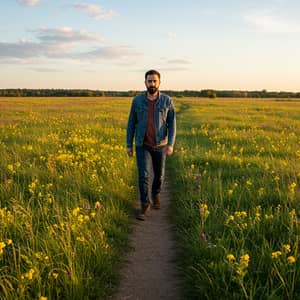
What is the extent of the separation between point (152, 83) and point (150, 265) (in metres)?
2.83

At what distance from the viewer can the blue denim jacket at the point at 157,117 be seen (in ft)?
19.1

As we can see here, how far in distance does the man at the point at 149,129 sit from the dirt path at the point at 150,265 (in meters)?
0.52

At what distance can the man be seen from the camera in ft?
19.1

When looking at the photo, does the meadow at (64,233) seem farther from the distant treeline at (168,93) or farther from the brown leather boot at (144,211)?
the distant treeline at (168,93)

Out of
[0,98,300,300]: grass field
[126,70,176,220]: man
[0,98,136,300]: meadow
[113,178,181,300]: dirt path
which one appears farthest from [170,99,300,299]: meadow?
[0,98,136,300]: meadow

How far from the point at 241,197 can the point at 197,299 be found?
2.58m

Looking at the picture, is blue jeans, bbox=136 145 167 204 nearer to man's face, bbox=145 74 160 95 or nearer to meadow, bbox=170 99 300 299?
meadow, bbox=170 99 300 299

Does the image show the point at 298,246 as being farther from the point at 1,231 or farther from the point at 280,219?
the point at 1,231

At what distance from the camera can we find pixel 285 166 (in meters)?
7.76

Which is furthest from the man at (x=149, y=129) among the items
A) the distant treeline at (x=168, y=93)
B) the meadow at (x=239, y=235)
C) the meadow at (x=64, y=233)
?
the distant treeline at (x=168, y=93)

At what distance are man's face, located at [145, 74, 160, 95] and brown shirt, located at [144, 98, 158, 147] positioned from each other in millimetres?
209

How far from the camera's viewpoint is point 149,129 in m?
5.90

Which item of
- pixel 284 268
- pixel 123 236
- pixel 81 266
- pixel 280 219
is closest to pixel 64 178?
pixel 123 236

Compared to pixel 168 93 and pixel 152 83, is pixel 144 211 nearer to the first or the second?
pixel 152 83
